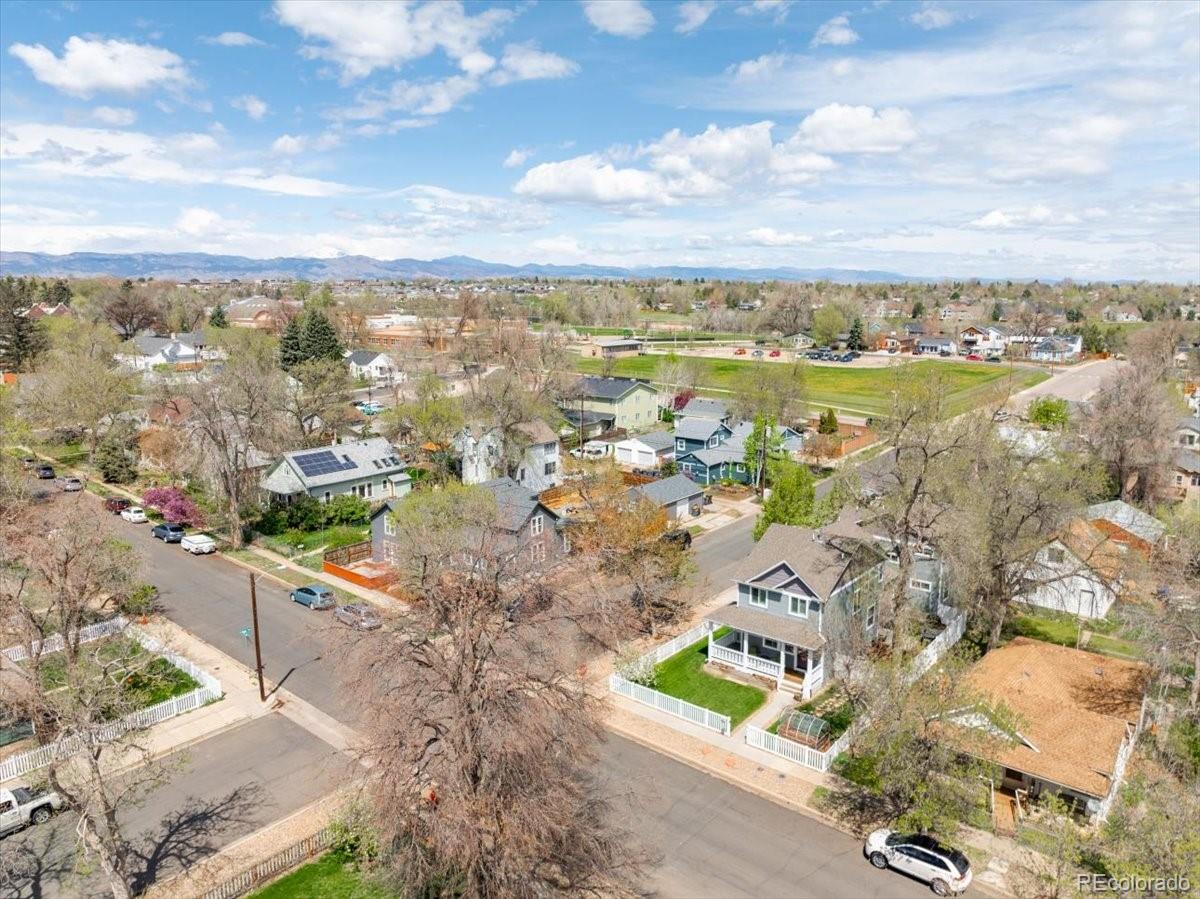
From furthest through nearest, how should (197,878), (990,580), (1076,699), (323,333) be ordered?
1. (323,333)
2. (990,580)
3. (1076,699)
4. (197,878)

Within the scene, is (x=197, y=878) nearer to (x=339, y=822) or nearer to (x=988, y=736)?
(x=339, y=822)

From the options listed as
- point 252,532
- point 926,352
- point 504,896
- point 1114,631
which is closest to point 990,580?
point 1114,631

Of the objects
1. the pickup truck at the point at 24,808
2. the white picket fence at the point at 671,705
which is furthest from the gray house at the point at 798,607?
the pickup truck at the point at 24,808

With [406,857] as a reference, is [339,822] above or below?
below

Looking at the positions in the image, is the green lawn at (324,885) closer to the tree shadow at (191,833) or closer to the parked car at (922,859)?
the tree shadow at (191,833)

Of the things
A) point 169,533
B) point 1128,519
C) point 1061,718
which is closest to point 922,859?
point 1061,718

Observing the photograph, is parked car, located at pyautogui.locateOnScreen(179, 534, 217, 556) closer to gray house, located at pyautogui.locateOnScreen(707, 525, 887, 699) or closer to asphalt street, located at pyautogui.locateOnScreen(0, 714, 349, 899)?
asphalt street, located at pyautogui.locateOnScreen(0, 714, 349, 899)
